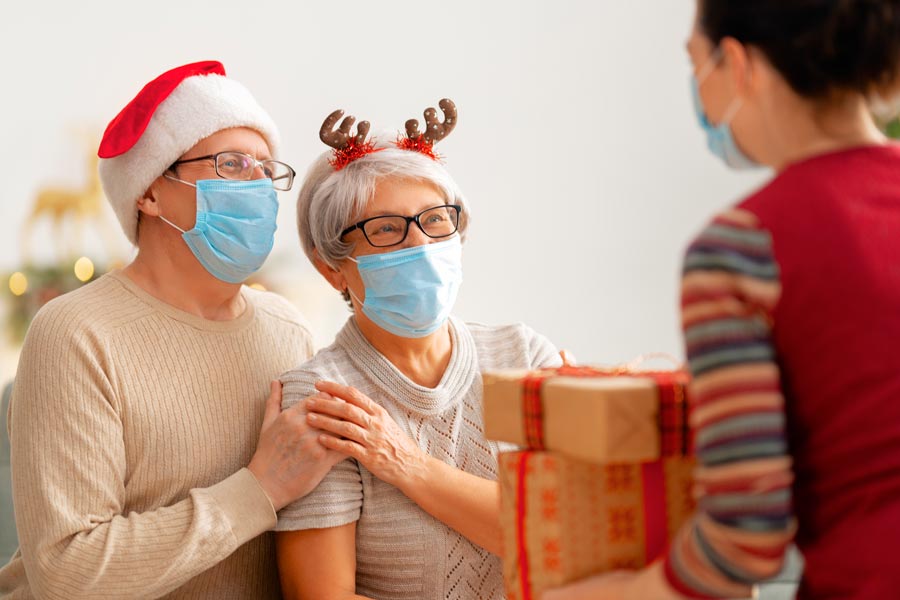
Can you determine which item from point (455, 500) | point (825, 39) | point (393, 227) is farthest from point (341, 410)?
point (825, 39)

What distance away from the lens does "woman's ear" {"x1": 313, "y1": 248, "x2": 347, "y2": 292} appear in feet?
6.20

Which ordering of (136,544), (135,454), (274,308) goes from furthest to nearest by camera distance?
(274,308), (135,454), (136,544)

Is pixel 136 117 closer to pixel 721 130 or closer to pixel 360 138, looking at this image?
pixel 360 138

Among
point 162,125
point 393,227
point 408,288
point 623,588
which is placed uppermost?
point 162,125

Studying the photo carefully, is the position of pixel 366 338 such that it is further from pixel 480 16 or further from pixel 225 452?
pixel 480 16

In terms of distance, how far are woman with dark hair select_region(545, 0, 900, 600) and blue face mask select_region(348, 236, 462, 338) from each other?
0.93m

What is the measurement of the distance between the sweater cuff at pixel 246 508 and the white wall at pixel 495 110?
2094 millimetres

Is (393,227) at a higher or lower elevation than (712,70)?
lower

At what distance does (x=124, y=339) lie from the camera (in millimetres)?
1729

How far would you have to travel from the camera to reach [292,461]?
1.66 metres

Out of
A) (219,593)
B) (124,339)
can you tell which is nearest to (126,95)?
(124,339)

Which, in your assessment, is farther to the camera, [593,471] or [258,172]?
[258,172]

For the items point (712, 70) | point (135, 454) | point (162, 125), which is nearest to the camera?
point (712, 70)

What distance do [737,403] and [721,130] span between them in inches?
11.7
